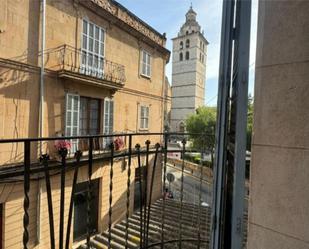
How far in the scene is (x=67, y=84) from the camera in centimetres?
656

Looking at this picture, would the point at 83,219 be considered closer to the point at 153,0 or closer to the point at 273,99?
the point at 153,0

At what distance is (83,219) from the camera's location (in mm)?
6824

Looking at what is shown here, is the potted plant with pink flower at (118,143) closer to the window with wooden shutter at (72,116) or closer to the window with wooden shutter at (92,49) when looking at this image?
the window with wooden shutter at (72,116)

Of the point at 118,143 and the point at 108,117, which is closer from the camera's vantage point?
the point at 108,117

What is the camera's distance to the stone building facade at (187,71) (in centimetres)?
3381

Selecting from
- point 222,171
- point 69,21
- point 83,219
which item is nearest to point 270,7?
point 222,171

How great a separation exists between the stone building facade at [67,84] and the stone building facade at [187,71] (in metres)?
24.6

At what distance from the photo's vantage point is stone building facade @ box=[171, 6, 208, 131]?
3381 cm

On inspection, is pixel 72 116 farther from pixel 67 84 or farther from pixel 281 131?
pixel 281 131

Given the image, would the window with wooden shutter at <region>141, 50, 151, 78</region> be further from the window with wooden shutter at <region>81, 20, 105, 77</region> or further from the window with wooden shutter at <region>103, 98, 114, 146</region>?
the window with wooden shutter at <region>103, 98, 114, 146</region>

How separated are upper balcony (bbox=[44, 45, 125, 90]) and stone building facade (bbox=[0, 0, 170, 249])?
25 millimetres

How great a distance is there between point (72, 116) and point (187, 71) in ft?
101

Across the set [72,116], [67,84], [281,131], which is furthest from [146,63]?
[281,131]

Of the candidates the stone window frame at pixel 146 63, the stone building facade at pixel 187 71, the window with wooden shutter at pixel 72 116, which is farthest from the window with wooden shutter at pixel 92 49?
the stone building facade at pixel 187 71
